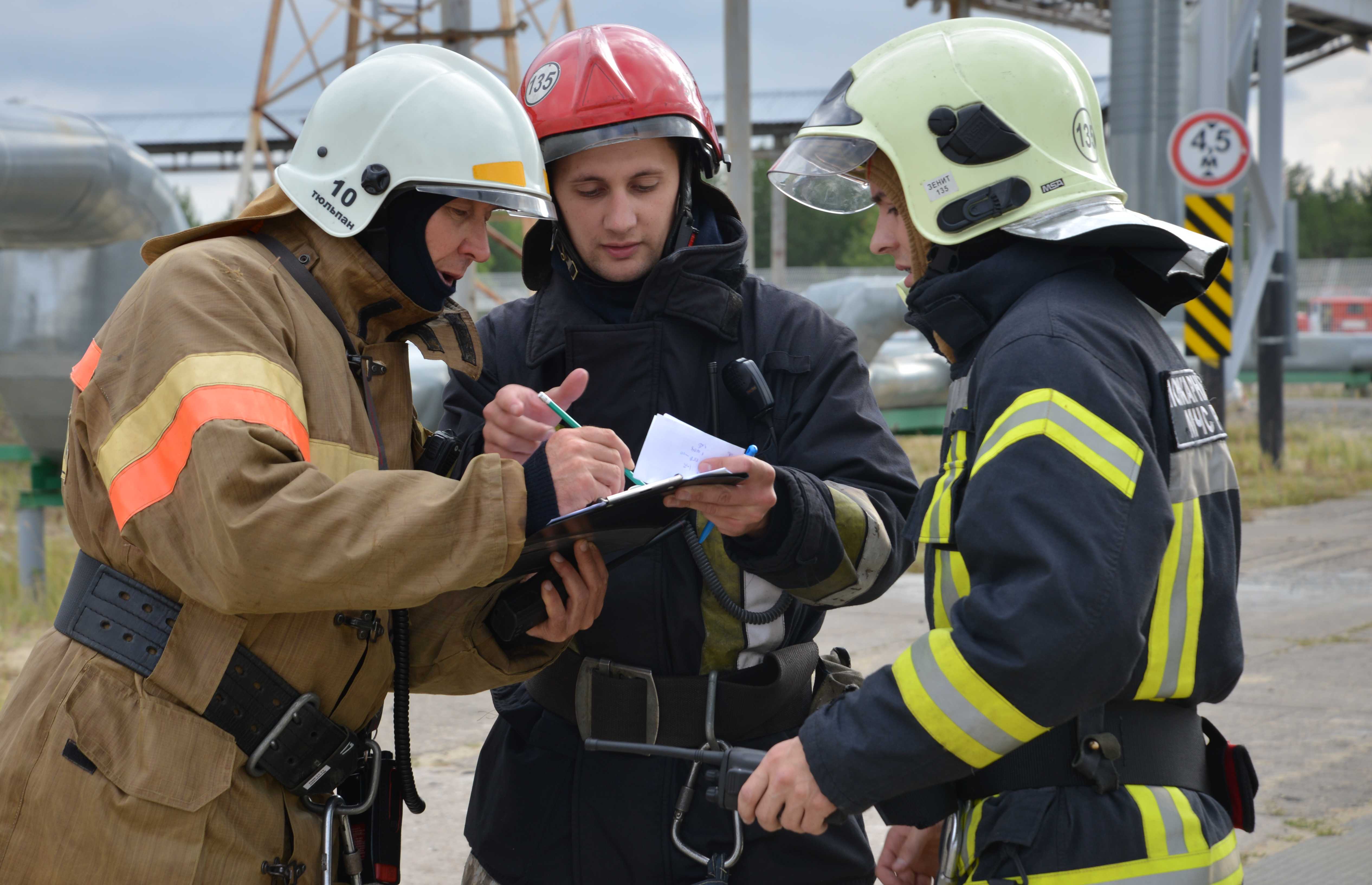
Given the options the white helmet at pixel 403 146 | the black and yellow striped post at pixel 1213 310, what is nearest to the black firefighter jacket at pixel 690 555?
the white helmet at pixel 403 146

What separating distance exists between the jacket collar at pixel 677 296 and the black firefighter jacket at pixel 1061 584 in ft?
2.15

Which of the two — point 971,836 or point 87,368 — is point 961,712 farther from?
point 87,368

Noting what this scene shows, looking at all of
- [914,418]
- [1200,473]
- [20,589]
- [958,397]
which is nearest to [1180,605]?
[1200,473]

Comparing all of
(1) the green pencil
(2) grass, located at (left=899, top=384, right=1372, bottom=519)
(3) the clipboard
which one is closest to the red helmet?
(1) the green pencil

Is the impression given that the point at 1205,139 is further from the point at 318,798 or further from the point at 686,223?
the point at 318,798

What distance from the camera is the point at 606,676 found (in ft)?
7.70

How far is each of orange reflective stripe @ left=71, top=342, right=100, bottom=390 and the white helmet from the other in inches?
15.1

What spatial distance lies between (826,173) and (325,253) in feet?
2.76

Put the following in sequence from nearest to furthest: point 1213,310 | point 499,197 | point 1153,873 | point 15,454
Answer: point 1153,873, point 499,197, point 15,454, point 1213,310

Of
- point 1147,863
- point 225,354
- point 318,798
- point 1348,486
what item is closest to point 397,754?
point 318,798

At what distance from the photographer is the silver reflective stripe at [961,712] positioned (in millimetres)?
1658

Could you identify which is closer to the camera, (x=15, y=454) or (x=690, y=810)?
(x=690, y=810)

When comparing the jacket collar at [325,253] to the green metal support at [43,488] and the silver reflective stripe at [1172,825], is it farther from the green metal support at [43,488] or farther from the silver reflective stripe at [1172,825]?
the green metal support at [43,488]

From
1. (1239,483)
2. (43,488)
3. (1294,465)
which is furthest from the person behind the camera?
(1294,465)
